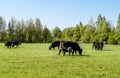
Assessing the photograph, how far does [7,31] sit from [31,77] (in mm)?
107852

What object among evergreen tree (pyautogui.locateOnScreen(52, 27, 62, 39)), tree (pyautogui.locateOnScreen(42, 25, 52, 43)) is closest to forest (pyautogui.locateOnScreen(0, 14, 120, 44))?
tree (pyautogui.locateOnScreen(42, 25, 52, 43))

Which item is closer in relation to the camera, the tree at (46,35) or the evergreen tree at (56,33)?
the tree at (46,35)

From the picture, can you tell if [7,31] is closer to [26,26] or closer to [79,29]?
[26,26]

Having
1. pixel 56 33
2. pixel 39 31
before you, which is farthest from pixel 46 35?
pixel 56 33

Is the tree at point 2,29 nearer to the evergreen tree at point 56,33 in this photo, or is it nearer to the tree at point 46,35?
the tree at point 46,35

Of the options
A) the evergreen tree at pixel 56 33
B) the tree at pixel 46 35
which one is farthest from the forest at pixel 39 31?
the evergreen tree at pixel 56 33

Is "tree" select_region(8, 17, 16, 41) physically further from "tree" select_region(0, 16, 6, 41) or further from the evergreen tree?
the evergreen tree

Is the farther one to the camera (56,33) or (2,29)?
(56,33)

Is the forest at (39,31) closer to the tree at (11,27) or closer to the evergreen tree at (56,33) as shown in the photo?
the tree at (11,27)

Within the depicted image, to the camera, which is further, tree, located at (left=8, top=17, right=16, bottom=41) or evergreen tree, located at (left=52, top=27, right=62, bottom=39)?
evergreen tree, located at (left=52, top=27, right=62, bottom=39)

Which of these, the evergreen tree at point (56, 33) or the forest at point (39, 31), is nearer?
the forest at point (39, 31)

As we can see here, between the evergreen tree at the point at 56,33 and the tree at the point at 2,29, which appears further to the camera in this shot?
the evergreen tree at the point at 56,33

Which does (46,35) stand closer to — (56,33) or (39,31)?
(39,31)

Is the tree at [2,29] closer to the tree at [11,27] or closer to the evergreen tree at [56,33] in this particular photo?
the tree at [11,27]
